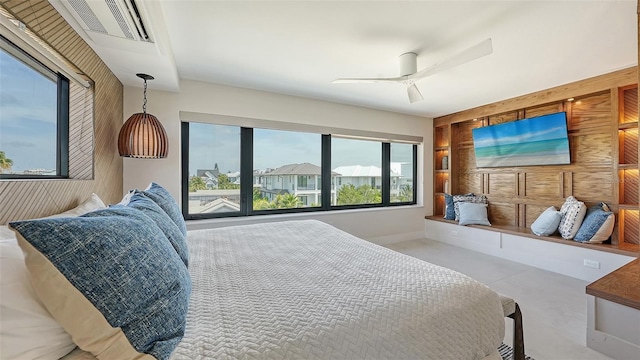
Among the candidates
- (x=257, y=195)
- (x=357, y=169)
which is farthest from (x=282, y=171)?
(x=357, y=169)

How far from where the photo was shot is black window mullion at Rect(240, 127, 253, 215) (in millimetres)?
3610

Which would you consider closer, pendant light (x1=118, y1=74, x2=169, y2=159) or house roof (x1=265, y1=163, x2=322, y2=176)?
pendant light (x1=118, y1=74, x2=169, y2=159)

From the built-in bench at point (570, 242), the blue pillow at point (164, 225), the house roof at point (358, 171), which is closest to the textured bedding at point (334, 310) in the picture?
the blue pillow at point (164, 225)

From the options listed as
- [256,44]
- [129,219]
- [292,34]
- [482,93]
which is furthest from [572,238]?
[129,219]

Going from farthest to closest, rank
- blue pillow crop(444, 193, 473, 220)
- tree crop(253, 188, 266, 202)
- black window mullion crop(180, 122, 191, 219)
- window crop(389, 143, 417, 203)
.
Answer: window crop(389, 143, 417, 203)
blue pillow crop(444, 193, 473, 220)
tree crop(253, 188, 266, 202)
black window mullion crop(180, 122, 191, 219)

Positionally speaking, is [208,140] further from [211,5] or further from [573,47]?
[573,47]

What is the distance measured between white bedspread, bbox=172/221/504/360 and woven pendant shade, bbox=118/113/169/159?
1.43 m

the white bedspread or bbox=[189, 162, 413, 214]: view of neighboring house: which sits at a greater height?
bbox=[189, 162, 413, 214]: view of neighboring house

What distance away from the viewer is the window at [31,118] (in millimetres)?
1359

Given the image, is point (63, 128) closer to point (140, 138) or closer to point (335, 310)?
point (140, 138)

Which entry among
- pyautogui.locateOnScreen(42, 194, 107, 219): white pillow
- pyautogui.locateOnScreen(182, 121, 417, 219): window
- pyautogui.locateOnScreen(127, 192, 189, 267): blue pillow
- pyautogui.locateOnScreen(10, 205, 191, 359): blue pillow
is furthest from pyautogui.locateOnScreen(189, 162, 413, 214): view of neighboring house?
pyautogui.locateOnScreen(10, 205, 191, 359): blue pillow

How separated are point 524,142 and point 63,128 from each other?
5.18 m

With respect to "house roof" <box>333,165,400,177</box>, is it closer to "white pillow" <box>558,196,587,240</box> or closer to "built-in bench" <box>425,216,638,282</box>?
"built-in bench" <box>425,216,638,282</box>

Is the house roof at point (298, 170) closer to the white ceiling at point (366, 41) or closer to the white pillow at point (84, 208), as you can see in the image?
the white ceiling at point (366, 41)
